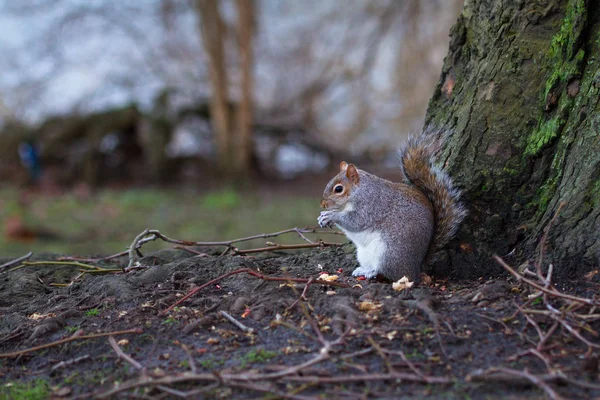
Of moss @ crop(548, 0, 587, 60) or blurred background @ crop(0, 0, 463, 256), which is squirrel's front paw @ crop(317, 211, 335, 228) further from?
blurred background @ crop(0, 0, 463, 256)

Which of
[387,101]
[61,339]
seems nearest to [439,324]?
[61,339]

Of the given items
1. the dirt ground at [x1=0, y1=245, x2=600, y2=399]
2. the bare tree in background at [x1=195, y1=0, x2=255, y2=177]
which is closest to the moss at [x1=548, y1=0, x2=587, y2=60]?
the dirt ground at [x1=0, y1=245, x2=600, y2=399]

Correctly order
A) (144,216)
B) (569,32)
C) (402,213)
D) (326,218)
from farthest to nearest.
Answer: (144,216) → (326,218) → (402,213) → (569,32)

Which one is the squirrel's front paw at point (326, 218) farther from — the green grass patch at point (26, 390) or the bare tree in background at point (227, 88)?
the bare tree in background at point (227, 88)

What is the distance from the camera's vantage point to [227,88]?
31.6 ft

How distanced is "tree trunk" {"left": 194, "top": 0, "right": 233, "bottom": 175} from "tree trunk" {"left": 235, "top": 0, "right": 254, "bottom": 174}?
167 millimetres

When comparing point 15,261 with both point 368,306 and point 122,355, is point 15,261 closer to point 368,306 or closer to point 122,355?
point 122,355

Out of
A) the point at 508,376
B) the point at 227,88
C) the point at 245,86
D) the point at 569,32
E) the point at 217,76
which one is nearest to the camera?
the point at 508,376

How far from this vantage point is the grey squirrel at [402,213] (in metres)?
2.37

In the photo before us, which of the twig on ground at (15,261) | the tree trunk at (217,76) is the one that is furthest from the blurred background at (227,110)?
the twig on ground at (15,261)

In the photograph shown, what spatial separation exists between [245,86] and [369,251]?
719cm

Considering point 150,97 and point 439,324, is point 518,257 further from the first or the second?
point 150,97

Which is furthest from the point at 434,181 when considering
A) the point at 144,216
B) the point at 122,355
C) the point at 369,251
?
the point at 144,216

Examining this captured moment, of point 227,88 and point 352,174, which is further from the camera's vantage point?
point 227,88
